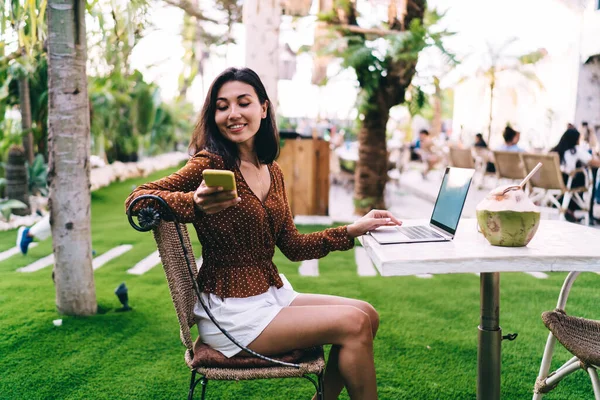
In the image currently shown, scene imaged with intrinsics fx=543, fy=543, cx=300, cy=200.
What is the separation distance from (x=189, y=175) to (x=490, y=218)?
974mm

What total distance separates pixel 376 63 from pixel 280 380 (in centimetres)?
492

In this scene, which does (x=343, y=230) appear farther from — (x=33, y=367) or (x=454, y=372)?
(x=33, y=367)

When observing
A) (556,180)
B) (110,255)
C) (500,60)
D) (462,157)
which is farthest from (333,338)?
(500,60)

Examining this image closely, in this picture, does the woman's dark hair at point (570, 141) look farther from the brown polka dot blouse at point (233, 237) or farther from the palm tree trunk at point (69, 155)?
the brown polka dot blouse at point (233, 237)

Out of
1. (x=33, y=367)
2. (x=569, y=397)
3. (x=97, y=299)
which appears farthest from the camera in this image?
(x=97, y=299)

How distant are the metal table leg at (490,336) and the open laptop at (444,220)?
0.72 ft

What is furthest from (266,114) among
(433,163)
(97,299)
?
(433,163)

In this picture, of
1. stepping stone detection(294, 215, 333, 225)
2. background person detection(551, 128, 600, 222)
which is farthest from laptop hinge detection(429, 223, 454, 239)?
background person detection(551, 128, 600, 222)

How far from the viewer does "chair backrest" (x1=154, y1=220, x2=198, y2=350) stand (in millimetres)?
1636

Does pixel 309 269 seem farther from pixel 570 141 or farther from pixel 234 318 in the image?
pixel 570 141

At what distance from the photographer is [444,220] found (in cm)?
198

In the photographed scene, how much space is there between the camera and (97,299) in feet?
12.6

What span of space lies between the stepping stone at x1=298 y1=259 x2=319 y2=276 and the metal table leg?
2.81m

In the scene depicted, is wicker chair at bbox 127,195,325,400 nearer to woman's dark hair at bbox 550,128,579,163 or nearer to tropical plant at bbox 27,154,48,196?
woman's dark hair at bbox 550,128,579,163
